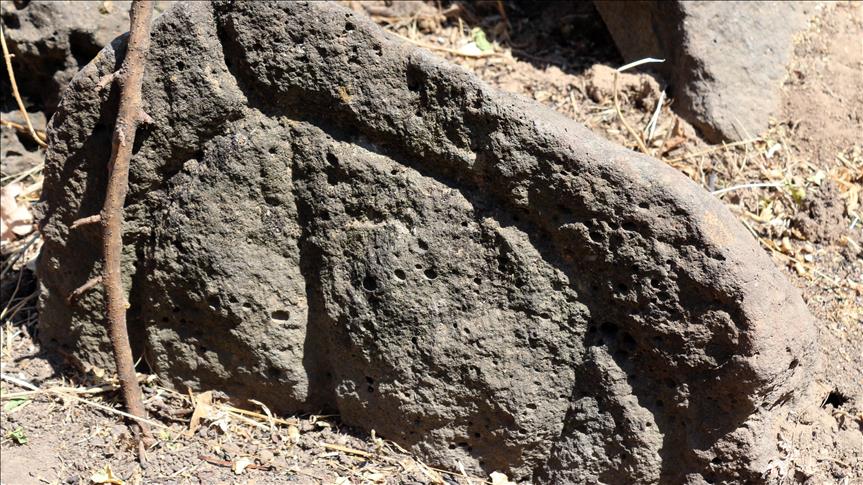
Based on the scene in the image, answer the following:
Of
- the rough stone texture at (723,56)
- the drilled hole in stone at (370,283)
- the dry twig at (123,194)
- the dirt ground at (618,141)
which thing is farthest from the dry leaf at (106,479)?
the rough stone texture at (723,56)

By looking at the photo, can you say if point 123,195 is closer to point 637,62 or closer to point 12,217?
point 12,217

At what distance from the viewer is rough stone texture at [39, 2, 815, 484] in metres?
2.61

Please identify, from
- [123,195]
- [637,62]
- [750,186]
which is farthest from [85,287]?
[750,186]

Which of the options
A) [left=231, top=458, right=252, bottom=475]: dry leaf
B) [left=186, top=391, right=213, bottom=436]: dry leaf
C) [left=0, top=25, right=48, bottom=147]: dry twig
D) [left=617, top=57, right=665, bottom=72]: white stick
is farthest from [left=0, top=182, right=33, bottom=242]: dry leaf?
[left=617, top=57, right=665, bottom=72]: white stick

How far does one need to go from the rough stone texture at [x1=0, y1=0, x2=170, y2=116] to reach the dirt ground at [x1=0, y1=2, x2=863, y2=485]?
0.33 m

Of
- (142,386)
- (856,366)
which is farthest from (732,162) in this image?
(142,386)

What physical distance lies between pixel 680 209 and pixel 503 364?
0.75m

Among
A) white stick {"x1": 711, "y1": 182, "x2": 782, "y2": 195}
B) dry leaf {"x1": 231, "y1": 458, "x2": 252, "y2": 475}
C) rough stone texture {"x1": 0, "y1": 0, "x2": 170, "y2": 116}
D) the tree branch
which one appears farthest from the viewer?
rough stone texture {"x1": 0, "y1": 0, "x2": 170, "y2": 116}

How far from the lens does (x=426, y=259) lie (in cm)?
282

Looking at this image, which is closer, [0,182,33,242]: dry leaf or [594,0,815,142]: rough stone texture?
[594,0,815,142]: rough stone texture

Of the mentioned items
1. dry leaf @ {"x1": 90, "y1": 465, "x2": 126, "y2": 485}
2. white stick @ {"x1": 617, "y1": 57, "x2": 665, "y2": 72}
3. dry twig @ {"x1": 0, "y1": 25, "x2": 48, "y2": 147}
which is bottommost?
dry leaf @ {"x1": 90, "y1": 465, "x2": 126, "y2": 485}

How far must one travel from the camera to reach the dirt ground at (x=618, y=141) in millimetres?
2969

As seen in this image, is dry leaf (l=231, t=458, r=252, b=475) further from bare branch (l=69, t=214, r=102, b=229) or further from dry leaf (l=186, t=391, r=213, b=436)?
bare branch (l=69, t=214, r=102, b=229)

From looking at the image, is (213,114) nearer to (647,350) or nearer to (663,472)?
(647,350)
